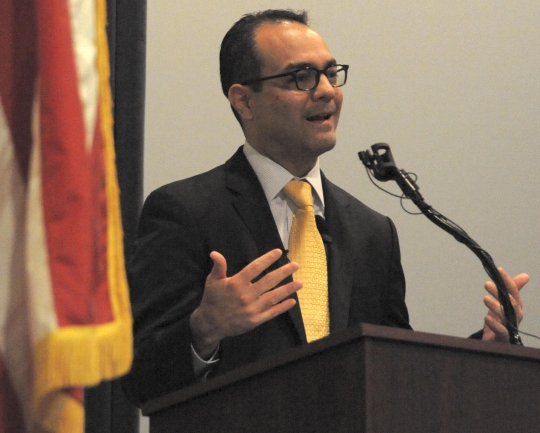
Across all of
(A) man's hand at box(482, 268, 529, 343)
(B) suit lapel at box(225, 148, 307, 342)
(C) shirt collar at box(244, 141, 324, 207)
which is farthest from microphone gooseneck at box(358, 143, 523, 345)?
(C) shirt collar at box(244, 141, 324, 207)

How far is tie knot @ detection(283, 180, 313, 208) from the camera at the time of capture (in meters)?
2.54

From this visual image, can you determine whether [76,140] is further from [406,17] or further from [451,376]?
[406,17]

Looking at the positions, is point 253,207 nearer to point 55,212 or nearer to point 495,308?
point 495,308

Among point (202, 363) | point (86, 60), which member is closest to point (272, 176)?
point (202, 363)

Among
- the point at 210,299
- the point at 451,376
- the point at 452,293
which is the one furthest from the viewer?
the point at 452,293

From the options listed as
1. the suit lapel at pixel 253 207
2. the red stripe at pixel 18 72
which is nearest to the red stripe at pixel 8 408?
the red stripe at pixel 18 72

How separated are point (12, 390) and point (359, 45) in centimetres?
238

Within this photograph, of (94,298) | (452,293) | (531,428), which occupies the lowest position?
(452,293)

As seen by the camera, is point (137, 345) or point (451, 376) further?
point (137, 345)

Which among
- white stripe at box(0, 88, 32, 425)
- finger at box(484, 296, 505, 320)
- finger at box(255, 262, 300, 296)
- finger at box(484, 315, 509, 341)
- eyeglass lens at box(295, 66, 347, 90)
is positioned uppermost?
eyeglass lens at box(295, 66, 347, 90)

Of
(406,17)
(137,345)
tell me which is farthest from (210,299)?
(406,17)

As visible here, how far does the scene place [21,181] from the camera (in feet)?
4.04

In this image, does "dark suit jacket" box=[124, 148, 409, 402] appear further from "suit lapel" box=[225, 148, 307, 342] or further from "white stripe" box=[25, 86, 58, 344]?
"white stripe" box=[25, 86, 58, 344]

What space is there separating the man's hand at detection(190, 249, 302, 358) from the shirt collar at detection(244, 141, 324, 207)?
670 mm
